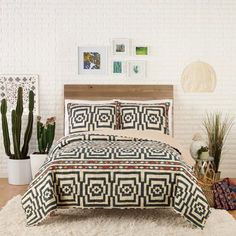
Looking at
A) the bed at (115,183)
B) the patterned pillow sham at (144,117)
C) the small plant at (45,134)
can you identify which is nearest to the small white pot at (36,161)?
the small plant at (45,134)

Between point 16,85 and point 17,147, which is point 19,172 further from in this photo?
point 16,85

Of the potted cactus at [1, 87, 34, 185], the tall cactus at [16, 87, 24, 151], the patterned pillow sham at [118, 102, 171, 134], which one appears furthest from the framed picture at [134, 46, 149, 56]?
the tall cactus at [16, 87, 24, 151]

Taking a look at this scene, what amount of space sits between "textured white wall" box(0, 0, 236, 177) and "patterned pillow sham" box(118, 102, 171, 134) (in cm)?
89

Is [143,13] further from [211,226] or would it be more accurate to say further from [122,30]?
[211,226]

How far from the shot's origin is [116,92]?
20.7ft

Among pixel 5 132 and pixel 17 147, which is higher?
pixel 5 132

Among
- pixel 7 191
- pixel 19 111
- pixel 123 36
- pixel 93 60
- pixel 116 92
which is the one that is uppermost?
pixel 123 36

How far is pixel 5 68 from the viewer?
6.40 m

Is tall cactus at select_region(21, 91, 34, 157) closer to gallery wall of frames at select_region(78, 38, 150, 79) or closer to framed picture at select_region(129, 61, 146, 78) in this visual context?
gallery wall of frames at select_region(78, 38, 150, 79)

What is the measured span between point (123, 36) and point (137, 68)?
45cm

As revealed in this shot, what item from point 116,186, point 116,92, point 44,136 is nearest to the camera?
point 116,186

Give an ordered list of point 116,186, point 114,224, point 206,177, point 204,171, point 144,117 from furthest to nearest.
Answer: point 144,117, point 204,171, point 206,177, point 114,224, point 116,186

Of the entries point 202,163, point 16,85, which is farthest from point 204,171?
point 16,85

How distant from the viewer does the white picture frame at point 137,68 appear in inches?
251
